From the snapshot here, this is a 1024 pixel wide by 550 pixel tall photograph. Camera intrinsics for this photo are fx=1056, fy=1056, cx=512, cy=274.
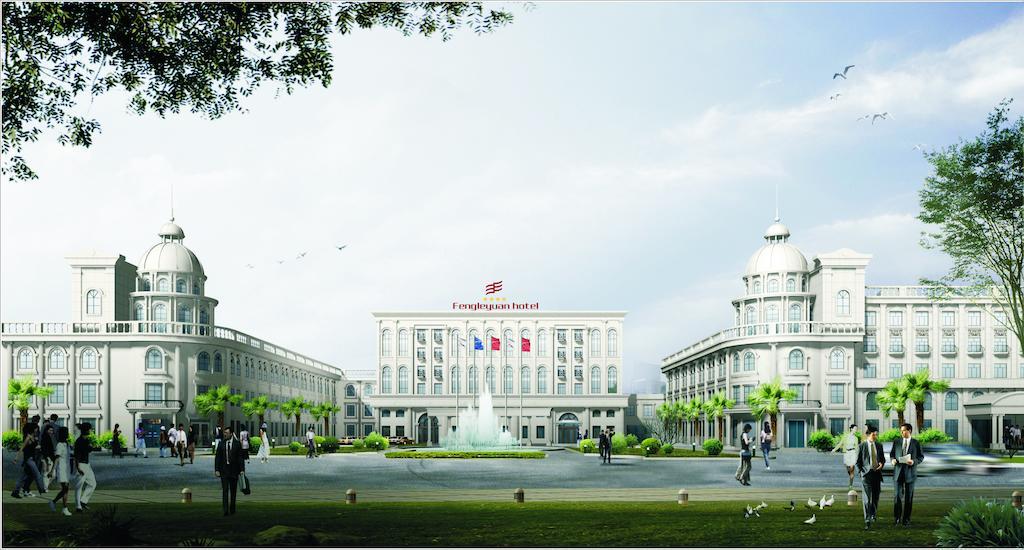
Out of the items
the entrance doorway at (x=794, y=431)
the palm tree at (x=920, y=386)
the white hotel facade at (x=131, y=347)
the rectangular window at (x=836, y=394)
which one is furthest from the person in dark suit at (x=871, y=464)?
the rectangular window at (x=836, y=394)

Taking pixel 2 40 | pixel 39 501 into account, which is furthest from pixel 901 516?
pixel 2 40

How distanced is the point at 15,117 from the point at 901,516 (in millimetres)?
16530

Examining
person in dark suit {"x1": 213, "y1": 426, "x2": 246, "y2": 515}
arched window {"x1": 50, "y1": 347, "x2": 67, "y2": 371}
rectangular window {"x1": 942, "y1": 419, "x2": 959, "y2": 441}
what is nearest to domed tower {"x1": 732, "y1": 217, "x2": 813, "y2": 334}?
rectangular window {"x1": 942, "y1": 419, "x2": 959, "y2": 441}

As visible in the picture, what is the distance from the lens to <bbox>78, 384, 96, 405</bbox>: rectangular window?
90.9ft

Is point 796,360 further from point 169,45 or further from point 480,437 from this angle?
point 169,45

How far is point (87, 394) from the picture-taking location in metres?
28.8

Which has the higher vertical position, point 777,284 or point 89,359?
point 777,284

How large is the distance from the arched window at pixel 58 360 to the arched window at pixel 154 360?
4.86 meters

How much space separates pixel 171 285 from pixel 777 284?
125ft

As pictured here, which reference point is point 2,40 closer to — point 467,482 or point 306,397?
point 467,482

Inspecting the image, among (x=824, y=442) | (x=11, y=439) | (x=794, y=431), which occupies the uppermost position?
(x=11, y=439)

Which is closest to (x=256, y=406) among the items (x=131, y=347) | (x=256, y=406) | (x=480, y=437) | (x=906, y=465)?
(x=256, y=406)

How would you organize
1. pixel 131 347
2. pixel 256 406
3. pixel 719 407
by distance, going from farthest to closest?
1. pixel 719 407
2. pixel 256 406
3. pixel 131 347

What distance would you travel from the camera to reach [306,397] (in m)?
62.7
